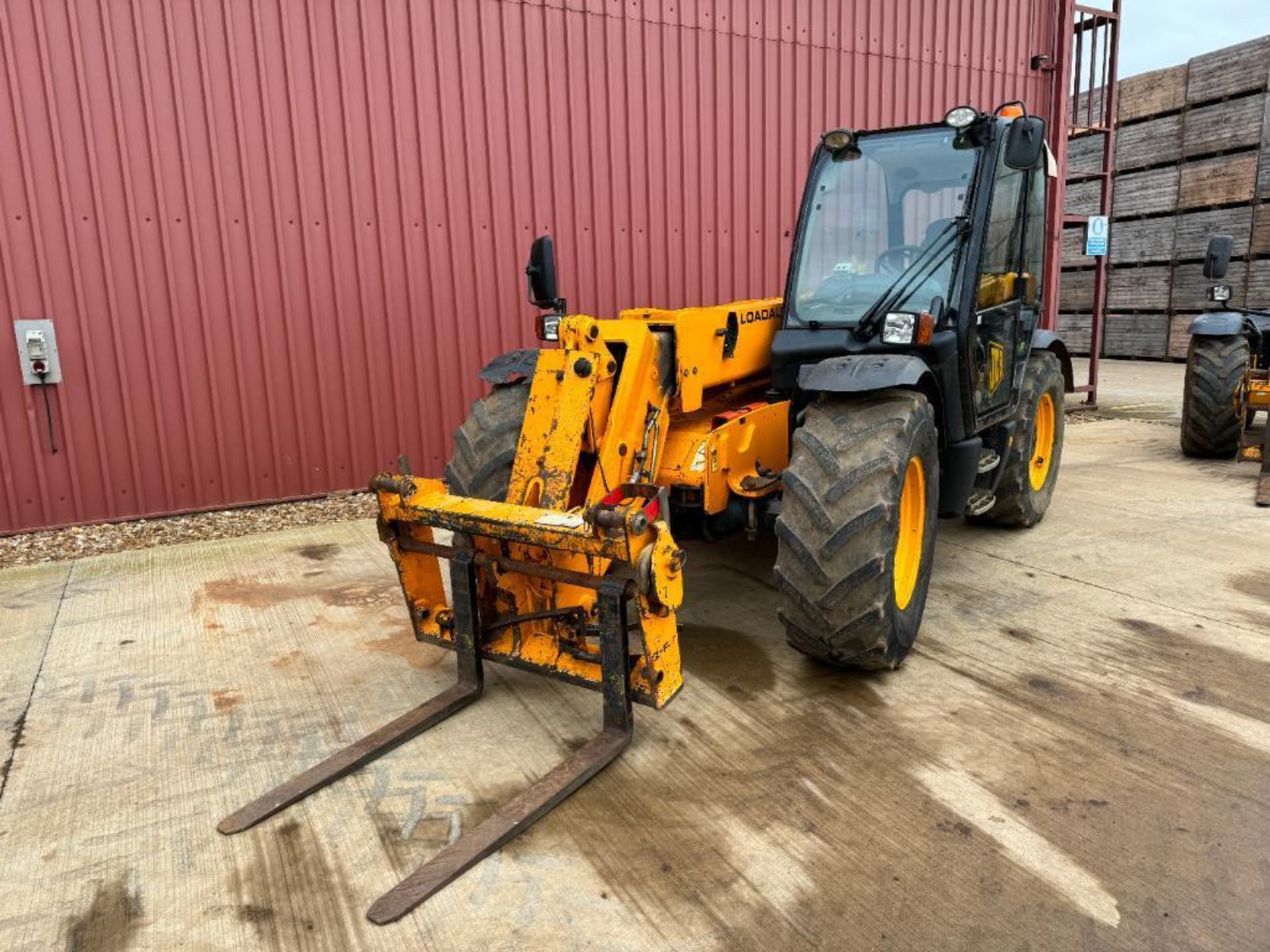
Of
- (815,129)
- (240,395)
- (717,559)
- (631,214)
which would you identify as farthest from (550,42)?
(717,559)

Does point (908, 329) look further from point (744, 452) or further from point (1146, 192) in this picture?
point (1146, 192)

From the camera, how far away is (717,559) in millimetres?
5160

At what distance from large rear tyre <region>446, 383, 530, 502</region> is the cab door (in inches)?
83.6

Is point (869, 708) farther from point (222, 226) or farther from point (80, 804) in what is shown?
point (222, 226)

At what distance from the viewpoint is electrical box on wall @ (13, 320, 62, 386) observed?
222 inches

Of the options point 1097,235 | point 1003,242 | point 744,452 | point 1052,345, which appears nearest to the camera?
point 744,452

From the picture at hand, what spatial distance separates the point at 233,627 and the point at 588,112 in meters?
4.87

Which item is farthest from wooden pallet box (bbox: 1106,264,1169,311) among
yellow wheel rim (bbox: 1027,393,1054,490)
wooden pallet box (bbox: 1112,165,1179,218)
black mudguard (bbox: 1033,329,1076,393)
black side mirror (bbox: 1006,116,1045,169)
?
black side mirror (bbox: 1006,116,1045,169)

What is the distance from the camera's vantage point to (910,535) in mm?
3809

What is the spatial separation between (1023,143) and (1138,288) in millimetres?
13164

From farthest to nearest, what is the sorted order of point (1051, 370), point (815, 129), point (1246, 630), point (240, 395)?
point (815, 129) → point (240, 395) → point (1051, 370) → point (1246, 630)

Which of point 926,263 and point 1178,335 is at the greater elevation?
point 926,263

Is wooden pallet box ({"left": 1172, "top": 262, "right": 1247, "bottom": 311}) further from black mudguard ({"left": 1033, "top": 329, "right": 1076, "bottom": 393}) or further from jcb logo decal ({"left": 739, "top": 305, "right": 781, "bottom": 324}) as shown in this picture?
jcb logo decal ({"left": 739, "top": 305, "right": 781, "bottom": 324})

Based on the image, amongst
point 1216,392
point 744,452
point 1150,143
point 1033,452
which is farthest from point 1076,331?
point 744,452
